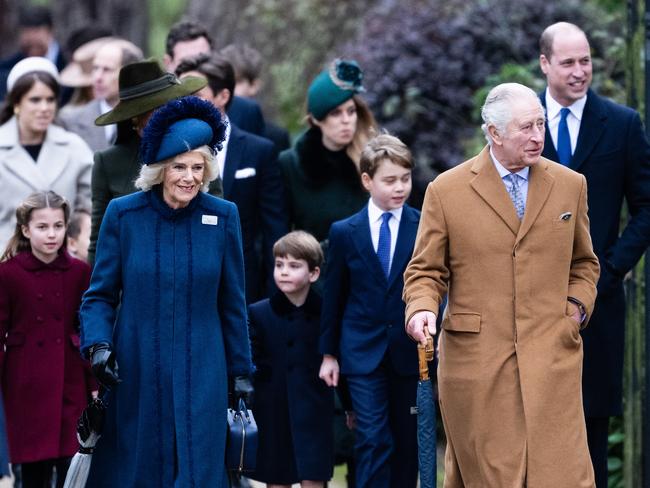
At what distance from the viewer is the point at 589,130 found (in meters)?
8.21

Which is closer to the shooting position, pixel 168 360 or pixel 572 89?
pixel 168 360

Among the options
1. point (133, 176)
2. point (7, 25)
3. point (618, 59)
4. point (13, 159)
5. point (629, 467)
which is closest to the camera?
point (133, 176)

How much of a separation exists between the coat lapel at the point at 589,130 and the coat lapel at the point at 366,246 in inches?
41.2

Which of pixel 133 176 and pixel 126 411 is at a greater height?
pixel 133 176

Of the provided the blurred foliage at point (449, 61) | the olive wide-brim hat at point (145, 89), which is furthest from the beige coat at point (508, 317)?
the blurred foliage at point (449, 61)

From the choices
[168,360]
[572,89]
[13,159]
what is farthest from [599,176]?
[13,159]

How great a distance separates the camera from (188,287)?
23.2 feet

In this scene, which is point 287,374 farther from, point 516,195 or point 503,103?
point 503,103

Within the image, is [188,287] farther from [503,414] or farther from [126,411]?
[503,414]

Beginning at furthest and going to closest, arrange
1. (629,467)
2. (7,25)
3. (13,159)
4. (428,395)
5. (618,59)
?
(7,25), (618,59), (13,159), (629,467), (428,395)

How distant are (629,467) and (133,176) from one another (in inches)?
121

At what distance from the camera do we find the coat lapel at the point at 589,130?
8.18 m

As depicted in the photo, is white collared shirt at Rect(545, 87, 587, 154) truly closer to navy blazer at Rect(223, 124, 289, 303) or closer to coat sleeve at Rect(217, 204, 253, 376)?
navy blazer at Rect(223, 124, 289, 303)

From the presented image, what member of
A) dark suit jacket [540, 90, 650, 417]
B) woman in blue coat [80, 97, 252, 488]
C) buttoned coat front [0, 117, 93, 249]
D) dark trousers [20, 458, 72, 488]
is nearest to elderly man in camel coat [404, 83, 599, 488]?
woman in blue coat [80, 97, 252, 488]
